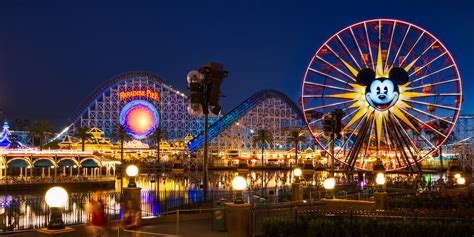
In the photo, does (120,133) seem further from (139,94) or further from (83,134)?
(139,94)

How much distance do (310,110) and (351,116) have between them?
10.8ft

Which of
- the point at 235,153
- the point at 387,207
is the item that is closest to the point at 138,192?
the point at 387,207

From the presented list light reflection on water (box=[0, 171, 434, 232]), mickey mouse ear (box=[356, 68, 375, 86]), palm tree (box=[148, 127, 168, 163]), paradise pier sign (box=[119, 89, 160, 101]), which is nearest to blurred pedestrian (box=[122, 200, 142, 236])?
light reflection on water (box=[0, 171, 434, 232])

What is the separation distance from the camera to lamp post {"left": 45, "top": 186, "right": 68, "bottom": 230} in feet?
25.6

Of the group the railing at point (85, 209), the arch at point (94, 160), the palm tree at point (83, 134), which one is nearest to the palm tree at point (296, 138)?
the palm tree at point (83, 134)

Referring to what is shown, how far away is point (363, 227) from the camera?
11.3 m

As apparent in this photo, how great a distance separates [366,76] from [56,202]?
28.5 meters

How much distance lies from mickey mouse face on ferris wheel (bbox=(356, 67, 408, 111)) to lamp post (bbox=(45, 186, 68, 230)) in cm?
2827

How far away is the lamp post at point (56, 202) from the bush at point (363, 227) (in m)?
5.58

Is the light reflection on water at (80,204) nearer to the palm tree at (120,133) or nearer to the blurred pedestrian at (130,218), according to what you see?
the blurred pedestrian at (130,218)

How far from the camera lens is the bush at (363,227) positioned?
1089cm

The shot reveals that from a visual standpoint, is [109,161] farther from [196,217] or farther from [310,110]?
[196,217]

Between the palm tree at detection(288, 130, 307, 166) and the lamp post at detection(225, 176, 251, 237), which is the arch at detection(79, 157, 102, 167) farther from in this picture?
the lamp post at detection(225, 176, 251, 237)

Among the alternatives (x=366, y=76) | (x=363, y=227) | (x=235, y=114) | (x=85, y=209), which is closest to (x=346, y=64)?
(x=366, y=76)
